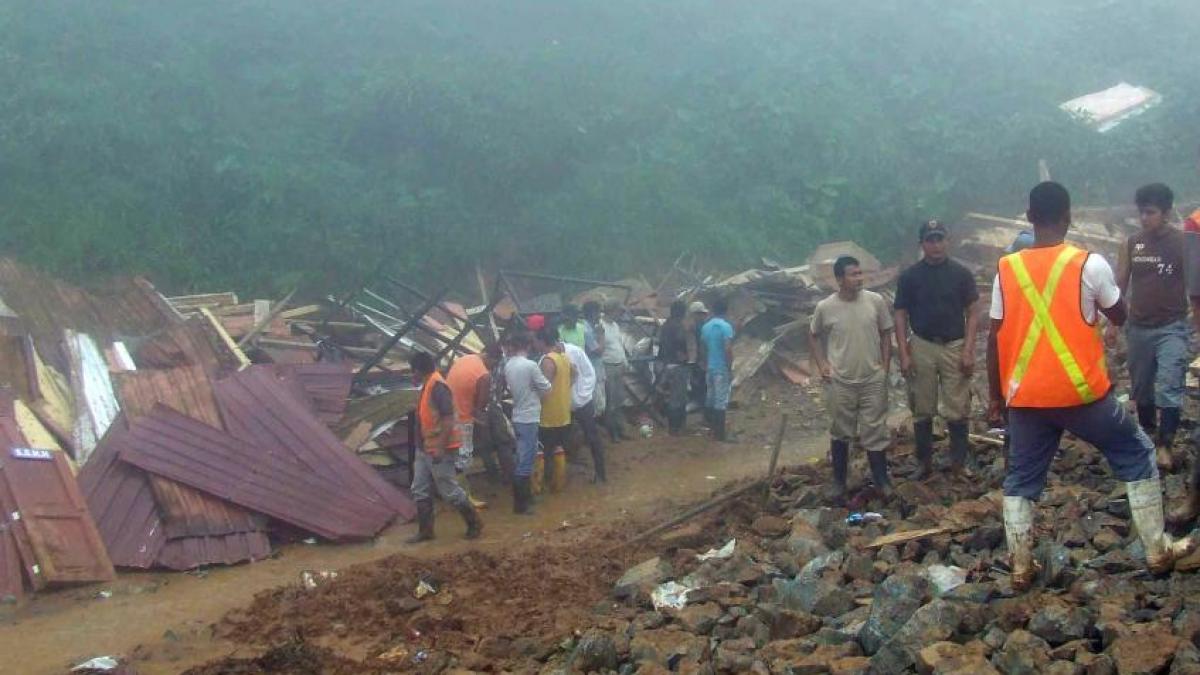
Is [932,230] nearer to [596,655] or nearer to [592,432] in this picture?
[596,655]

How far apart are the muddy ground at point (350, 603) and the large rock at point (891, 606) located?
6.26ft

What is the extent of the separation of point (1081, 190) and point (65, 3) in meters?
18.9

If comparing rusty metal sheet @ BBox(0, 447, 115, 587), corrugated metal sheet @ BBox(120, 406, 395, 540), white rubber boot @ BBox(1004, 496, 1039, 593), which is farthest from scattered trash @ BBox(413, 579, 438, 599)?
white rubber boot @ BBox(1004, 496, 1039, 593)

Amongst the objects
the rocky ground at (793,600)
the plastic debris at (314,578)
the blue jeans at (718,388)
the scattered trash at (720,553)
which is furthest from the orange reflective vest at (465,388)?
the blue jeans at (718,388)

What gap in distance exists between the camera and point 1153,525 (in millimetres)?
5070

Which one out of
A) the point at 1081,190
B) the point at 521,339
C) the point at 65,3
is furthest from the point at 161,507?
the point at 1081,190

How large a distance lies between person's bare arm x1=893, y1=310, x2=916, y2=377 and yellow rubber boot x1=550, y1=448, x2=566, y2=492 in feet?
13.9

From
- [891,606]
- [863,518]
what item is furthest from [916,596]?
[863,518]

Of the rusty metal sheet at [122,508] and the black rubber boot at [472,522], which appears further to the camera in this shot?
the black rubber boot at [472,522]

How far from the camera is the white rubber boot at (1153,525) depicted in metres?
5.07

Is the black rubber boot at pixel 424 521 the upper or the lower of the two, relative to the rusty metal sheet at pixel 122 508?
lower

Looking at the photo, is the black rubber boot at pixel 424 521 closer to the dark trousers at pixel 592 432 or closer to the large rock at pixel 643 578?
the dark trousers at pixel 592 432

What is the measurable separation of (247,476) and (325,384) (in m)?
1.83

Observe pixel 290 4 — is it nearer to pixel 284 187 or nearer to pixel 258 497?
pixel 284 187
